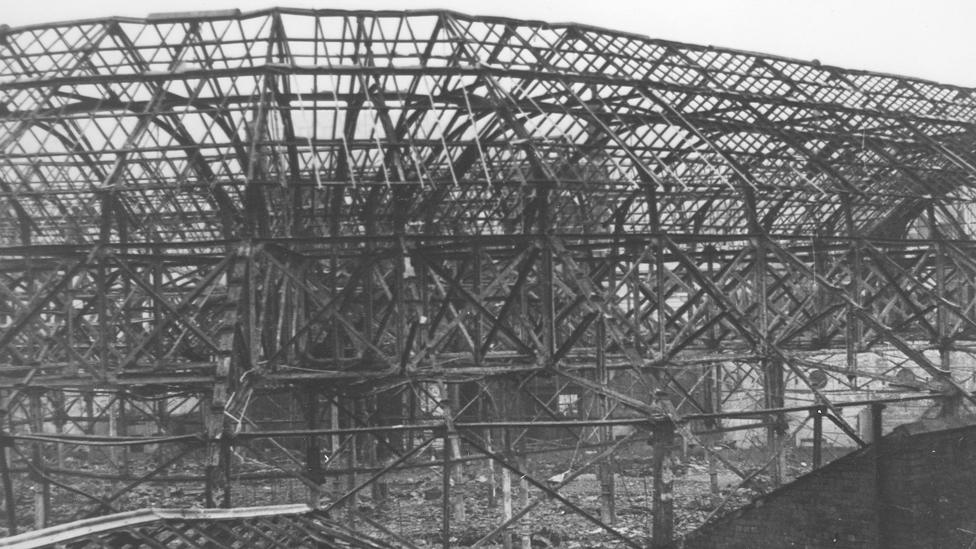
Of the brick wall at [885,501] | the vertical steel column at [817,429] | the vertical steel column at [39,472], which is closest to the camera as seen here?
the brick wall at [885,501]

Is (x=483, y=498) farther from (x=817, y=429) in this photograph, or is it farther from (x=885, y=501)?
(x=885, y=501)

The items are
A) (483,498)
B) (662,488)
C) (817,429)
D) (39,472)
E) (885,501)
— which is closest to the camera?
(885,501)

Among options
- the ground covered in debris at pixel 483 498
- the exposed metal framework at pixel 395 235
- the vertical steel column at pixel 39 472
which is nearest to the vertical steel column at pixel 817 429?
the exposed metal framework at pixel 395 235

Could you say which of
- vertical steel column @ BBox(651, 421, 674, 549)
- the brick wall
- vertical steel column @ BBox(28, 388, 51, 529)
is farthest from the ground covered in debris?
vertical steel column @ BBox(651, 421, 674, 549)

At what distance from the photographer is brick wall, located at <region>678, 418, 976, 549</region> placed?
13.3 m

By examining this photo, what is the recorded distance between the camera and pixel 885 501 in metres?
13.7

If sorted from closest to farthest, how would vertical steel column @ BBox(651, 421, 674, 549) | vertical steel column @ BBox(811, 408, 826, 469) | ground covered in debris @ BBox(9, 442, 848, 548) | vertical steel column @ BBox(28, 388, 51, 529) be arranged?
1. vertical steel column @ BBox(651, 421, 674, 549)
2. vertical steel column @ BBox(811, 408, 826, 469)
3. vertical steel column @ BBox(28, 388, 51, 529)
4. ground covered in debris @ BBox(9, 442, 848, 548)

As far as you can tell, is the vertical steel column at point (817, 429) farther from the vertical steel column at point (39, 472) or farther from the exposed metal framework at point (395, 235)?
the vertical steel column at point (39, 472)

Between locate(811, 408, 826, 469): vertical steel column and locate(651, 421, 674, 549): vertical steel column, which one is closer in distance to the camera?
locate(651, 421, 674, 549): vertical steel column

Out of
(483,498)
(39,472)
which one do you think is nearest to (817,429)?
(39,472)

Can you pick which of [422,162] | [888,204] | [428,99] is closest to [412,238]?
[422,162]

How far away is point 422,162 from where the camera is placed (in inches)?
656

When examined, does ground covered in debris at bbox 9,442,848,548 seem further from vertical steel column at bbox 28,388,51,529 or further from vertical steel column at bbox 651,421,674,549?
vertical steel column at bbox 651,421,674,549

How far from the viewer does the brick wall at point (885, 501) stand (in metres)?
13.3
